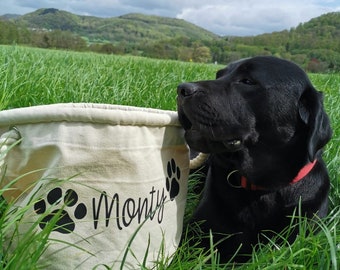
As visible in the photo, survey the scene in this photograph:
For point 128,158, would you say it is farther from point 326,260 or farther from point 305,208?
point 305,208

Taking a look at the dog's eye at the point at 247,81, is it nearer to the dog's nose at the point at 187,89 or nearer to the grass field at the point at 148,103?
the dog's nose at the point at 187,89

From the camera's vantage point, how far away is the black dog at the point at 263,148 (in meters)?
2.16

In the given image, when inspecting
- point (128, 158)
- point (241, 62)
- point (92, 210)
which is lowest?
point (92, 210)

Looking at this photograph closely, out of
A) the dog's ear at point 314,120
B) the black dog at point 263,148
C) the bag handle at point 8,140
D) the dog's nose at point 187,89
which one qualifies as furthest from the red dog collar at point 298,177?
the bag handle at point 8,140

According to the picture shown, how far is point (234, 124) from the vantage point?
83.6 inches

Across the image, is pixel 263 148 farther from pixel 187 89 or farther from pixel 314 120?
pixel 187 89

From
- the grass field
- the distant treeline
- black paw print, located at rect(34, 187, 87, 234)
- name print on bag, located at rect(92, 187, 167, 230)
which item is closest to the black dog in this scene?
the grass field

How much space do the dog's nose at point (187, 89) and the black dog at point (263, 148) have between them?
0.02m

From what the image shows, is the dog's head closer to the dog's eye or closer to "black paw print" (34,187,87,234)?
the dog's eye

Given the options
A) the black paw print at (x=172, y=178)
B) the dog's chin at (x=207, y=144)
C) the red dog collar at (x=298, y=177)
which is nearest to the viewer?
the black paw print at (x=172, y=178)

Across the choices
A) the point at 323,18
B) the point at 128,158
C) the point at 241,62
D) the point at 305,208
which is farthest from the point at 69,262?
the point at 323,18

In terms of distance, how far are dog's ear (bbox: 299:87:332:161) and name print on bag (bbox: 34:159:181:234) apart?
2.75 ft

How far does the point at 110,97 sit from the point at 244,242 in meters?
1.83

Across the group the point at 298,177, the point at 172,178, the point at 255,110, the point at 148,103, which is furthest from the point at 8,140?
the point at 148,103
